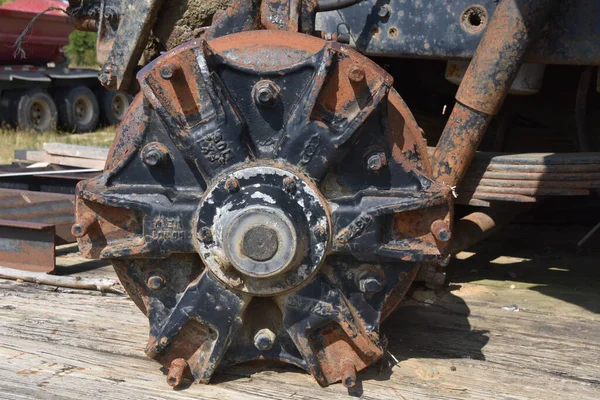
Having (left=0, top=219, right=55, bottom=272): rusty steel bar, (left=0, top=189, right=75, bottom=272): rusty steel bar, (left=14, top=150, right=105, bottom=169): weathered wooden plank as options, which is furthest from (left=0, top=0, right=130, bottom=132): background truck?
(left=0, top=219, right=55, bottom=272): rusty steel bar

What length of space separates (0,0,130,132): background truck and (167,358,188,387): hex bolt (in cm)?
986

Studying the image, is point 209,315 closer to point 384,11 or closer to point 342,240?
point 342,240

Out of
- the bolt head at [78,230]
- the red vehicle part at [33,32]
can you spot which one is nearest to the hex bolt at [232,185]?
the bolt head at [78,230]

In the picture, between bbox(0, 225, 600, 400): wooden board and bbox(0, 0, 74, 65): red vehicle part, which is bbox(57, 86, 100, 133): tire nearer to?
bbox(0, 0, 74, 65): red vehicle part

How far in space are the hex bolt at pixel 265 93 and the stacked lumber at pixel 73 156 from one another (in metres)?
3.35

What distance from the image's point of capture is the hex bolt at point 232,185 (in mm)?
2125

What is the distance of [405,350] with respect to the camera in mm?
2568

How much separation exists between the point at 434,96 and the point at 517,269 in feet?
3.27

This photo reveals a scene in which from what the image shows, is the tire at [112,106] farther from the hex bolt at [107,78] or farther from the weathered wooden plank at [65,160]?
the hex bolt at [107,78]

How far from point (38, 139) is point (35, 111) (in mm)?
1401

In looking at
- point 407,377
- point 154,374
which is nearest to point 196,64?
point 154,374

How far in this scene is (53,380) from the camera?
2309 mm

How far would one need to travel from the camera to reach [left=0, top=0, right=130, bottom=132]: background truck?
12.0 meters

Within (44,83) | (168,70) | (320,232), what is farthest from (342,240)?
(44,83)
